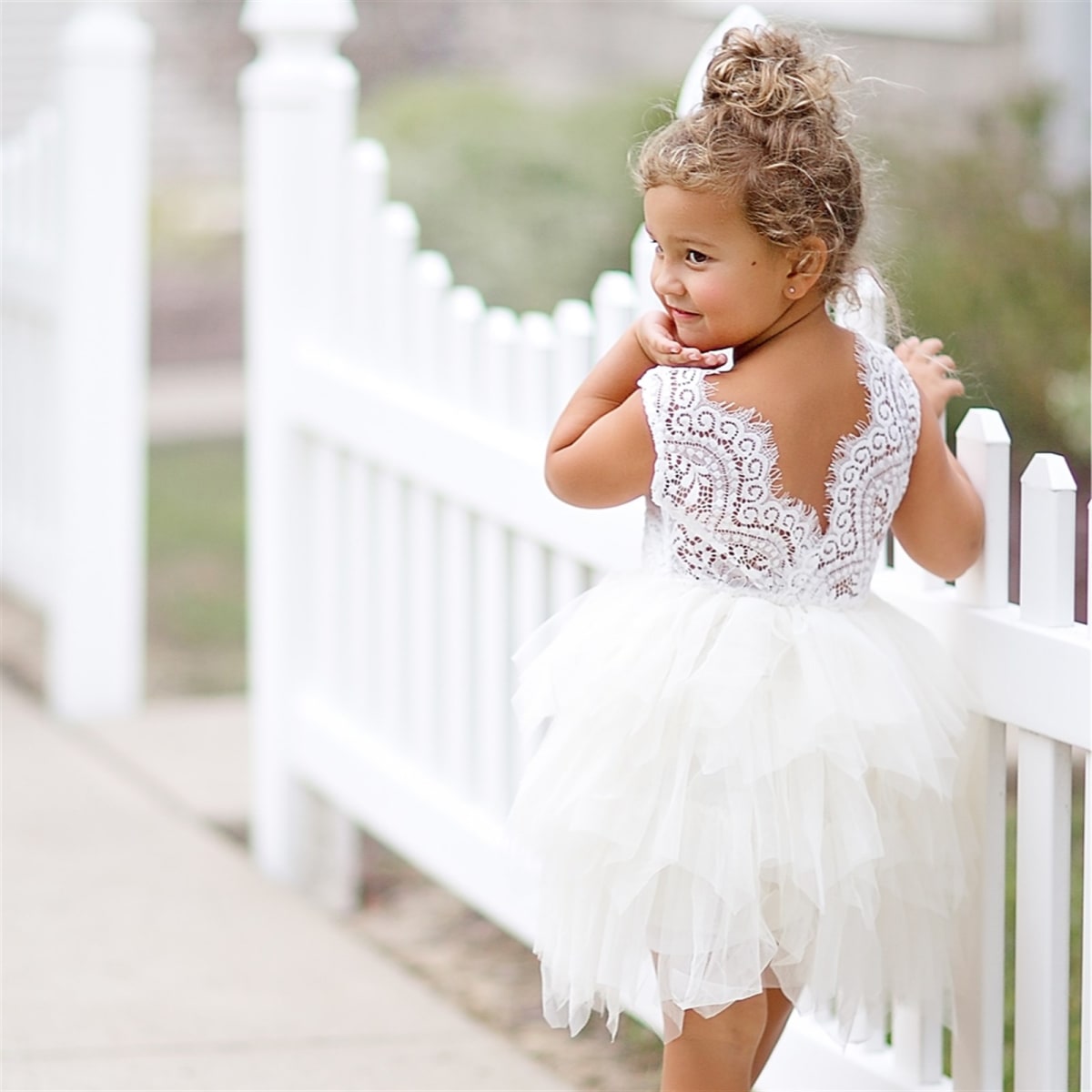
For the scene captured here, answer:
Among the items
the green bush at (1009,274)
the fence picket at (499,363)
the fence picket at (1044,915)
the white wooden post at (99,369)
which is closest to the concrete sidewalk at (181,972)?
the white wooden post at (99,369)

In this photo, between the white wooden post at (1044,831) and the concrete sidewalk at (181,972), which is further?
the concrete sidewalk at (181,972)

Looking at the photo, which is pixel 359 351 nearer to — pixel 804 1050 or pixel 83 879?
pixel 83 879

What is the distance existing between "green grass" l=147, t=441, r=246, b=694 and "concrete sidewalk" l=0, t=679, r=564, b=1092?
4.12 ft

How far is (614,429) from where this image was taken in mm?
2223

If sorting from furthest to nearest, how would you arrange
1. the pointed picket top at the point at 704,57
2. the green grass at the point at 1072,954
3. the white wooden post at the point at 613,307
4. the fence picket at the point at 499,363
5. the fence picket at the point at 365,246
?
the fence picket at the point at 365,246 < the green grass at the point at 1072,954 < the fence picket at the point at 499,363 < the white wooden post at the point at 613,307 < the pointed picket top at the point at 704,57

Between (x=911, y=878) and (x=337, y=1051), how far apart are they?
1.30 meters

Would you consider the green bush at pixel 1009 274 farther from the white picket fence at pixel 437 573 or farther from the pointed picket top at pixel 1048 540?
the pointed picket top at pixel 1048 540

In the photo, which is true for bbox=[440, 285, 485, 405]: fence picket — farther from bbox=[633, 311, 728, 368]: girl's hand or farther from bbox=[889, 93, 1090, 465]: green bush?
bbox=[889, 93, 1090, 465]: green bush

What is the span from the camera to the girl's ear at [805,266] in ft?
7.04

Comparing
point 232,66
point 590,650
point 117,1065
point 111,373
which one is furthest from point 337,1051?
point 232,66

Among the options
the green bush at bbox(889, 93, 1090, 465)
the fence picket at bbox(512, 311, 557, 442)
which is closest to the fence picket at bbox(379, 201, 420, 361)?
the fence picket at bbox(512, 311, 557, 442)

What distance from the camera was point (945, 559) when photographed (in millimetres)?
2322

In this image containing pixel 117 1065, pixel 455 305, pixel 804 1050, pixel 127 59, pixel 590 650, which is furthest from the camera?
pixel 127 59

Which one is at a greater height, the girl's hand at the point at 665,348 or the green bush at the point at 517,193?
the girl's hand at the point at 665,348
